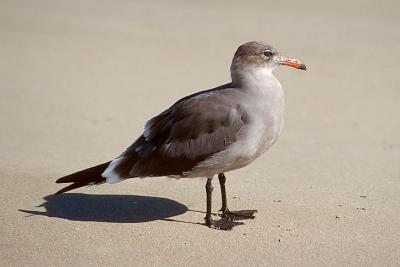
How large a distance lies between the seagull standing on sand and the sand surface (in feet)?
1.27

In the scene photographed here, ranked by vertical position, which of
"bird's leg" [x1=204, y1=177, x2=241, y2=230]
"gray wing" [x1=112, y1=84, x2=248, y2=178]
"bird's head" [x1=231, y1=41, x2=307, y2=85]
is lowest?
"bird's leg" [x1=204, y1=177, x2=241, y2=230]

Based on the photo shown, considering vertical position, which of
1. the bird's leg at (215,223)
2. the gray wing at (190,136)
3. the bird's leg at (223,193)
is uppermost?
the gray wing at (190,136)

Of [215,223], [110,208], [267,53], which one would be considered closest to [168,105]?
[110,208]

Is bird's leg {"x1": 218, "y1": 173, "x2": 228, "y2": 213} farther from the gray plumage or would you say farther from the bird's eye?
the bird's eye

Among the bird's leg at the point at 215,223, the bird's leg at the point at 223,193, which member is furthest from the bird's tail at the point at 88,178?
the bird's leg at the point at 223,193

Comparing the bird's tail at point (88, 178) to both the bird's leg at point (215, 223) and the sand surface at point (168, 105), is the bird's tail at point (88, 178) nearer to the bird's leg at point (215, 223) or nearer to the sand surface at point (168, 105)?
the sand surface at point (168, 105)

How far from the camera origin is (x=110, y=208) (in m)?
5.13

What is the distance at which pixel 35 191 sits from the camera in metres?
5.48

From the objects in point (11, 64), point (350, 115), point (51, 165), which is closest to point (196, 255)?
point (51, 165)

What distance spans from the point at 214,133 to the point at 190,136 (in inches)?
7.1

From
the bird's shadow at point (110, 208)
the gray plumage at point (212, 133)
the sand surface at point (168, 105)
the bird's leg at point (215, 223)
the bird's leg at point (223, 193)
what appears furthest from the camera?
the bird's leg at point (223, 193)

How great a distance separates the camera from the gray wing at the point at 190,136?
4.66m

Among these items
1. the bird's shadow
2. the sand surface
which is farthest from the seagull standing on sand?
the sand surface

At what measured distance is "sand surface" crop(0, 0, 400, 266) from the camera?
14.7 ft
